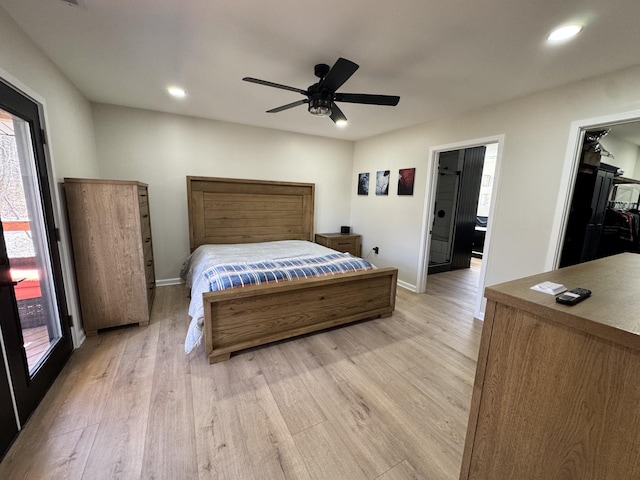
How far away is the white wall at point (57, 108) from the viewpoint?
1659 millimetres

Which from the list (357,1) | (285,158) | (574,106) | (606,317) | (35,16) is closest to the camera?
(606,317)

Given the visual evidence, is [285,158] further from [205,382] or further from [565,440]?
[565,440]

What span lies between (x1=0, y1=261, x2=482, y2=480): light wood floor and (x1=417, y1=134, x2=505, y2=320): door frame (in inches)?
31.0

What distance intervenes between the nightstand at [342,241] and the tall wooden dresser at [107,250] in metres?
2.72

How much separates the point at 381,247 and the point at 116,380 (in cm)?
381

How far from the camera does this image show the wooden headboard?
12.6ft

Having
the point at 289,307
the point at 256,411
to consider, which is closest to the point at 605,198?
the point at 289,307

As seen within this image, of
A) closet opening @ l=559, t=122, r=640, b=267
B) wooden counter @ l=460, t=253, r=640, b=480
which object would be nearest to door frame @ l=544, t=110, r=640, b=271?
closet opening @ l=559, t=122, r=640, b=267

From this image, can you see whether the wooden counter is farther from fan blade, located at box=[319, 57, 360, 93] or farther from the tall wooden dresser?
the tall wooden dresser

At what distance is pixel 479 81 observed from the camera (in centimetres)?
235

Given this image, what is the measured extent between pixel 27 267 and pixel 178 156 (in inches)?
93.3

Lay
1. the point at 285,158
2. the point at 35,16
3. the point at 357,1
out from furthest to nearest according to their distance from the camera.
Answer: the point at 285,158
the point at 35,16
the point at 357,1

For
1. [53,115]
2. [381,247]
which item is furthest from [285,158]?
[53,115]

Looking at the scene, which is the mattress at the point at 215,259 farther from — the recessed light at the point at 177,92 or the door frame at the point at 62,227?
the recessed light at the point at 177,92
